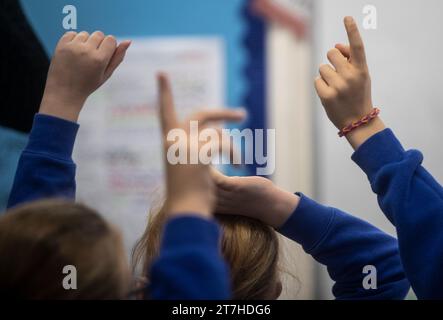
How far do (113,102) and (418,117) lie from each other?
0.72m

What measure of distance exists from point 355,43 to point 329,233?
25cm

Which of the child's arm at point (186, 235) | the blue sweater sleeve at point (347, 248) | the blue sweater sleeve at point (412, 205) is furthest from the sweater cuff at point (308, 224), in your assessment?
the child's arm at point (186, 235)

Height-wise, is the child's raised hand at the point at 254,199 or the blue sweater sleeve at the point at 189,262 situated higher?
the child's raised hand at the point at 254,199

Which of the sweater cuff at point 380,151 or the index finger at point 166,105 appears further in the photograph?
the sweater cuff at point 380,151

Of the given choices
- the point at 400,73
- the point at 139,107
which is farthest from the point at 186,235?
the point at 139,107

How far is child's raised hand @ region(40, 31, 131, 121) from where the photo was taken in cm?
62

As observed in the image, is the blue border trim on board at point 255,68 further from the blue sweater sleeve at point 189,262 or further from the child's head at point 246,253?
the blue sweater sleeve at point 189,262

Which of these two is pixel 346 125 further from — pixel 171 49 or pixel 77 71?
pixel 171 49

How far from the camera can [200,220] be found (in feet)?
1.46

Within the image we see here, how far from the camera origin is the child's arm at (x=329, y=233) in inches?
26.2

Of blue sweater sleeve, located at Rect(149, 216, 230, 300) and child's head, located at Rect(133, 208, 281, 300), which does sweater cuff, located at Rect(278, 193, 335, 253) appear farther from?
blue sweater sleeve, located at Rect(149, 216, 230, 300)

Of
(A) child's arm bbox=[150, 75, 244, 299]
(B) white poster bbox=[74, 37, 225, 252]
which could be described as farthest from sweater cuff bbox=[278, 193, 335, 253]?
(B) white poster bbox=[74, 37, 225, 252]
